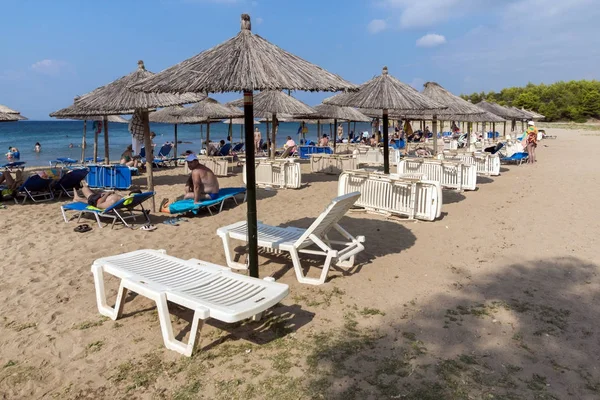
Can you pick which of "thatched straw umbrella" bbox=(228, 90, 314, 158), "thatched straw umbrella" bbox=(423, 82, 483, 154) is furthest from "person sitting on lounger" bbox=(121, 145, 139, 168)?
"thatched straw umbrella" bbox=(423, 82, 483, 154)

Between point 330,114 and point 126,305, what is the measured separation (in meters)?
11.2

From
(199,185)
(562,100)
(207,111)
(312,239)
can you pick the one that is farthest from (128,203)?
(562,100)

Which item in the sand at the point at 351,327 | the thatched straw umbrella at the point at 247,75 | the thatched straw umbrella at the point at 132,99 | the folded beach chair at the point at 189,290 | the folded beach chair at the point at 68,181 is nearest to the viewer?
the sand at the point at 351,327

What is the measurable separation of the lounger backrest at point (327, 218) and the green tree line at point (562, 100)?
55139mm

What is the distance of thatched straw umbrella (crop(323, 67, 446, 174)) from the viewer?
6887 mm

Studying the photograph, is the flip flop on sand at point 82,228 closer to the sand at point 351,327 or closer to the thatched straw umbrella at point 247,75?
the sand at point 351,327

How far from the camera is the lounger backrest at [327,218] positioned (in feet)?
13.0

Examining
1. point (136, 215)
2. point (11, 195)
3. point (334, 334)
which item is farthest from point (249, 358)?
point (11, 195)

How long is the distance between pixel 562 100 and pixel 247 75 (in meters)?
67.7

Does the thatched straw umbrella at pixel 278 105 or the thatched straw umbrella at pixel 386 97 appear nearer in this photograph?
the thatched straw umbrella at pixel 386 97

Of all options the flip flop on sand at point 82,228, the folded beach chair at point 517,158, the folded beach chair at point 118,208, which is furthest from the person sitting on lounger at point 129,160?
the folded beach chair at point 517,158

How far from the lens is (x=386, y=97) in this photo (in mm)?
7023

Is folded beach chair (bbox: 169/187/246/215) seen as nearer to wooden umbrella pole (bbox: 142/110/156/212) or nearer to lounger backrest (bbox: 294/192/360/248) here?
wooden umbrella pole (bbox: 142/110/156/212)

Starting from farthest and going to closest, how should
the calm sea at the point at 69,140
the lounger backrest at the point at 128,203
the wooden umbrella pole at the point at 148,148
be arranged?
the calm sea at the point at 69,140
the wooden umbrella pole at the point at 148,148
the lounger backrest at the point at 128,203
